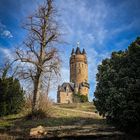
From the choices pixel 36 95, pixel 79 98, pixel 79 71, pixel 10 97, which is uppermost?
pixel 79 71

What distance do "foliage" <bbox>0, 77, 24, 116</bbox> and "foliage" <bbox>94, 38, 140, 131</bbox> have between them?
1083cm

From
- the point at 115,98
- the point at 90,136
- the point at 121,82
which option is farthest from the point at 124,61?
the point at 90,136

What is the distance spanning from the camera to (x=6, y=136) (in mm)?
14102

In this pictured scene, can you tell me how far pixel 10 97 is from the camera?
24547 mm

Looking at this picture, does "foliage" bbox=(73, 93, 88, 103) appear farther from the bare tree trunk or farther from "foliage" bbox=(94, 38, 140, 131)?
"foliage" bbox=(94, 38, 140, 131)

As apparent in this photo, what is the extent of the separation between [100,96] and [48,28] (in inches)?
403

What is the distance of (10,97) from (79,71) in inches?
2834

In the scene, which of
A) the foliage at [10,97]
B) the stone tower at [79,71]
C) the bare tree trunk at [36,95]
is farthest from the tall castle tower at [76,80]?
the bare tree trunk at [36,95]

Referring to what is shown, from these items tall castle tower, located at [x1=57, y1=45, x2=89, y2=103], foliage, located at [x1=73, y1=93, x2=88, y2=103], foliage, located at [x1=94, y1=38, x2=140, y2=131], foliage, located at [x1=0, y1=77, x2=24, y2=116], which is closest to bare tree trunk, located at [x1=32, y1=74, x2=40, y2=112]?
foliage, located at [x1=0, y1=77, x2=24, y2=116]

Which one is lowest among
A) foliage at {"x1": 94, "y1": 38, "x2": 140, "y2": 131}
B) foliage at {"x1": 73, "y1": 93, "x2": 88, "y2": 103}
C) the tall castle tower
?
foliage at {"x1": 94, "y1": 38, "x2": 140, "y2": 131}

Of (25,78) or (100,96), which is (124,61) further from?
(25,78)

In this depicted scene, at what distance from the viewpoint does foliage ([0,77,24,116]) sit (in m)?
24.0

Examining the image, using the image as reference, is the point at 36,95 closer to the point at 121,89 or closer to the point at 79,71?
the point at 121,89

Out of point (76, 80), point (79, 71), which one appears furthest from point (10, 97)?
point (79, 71)
